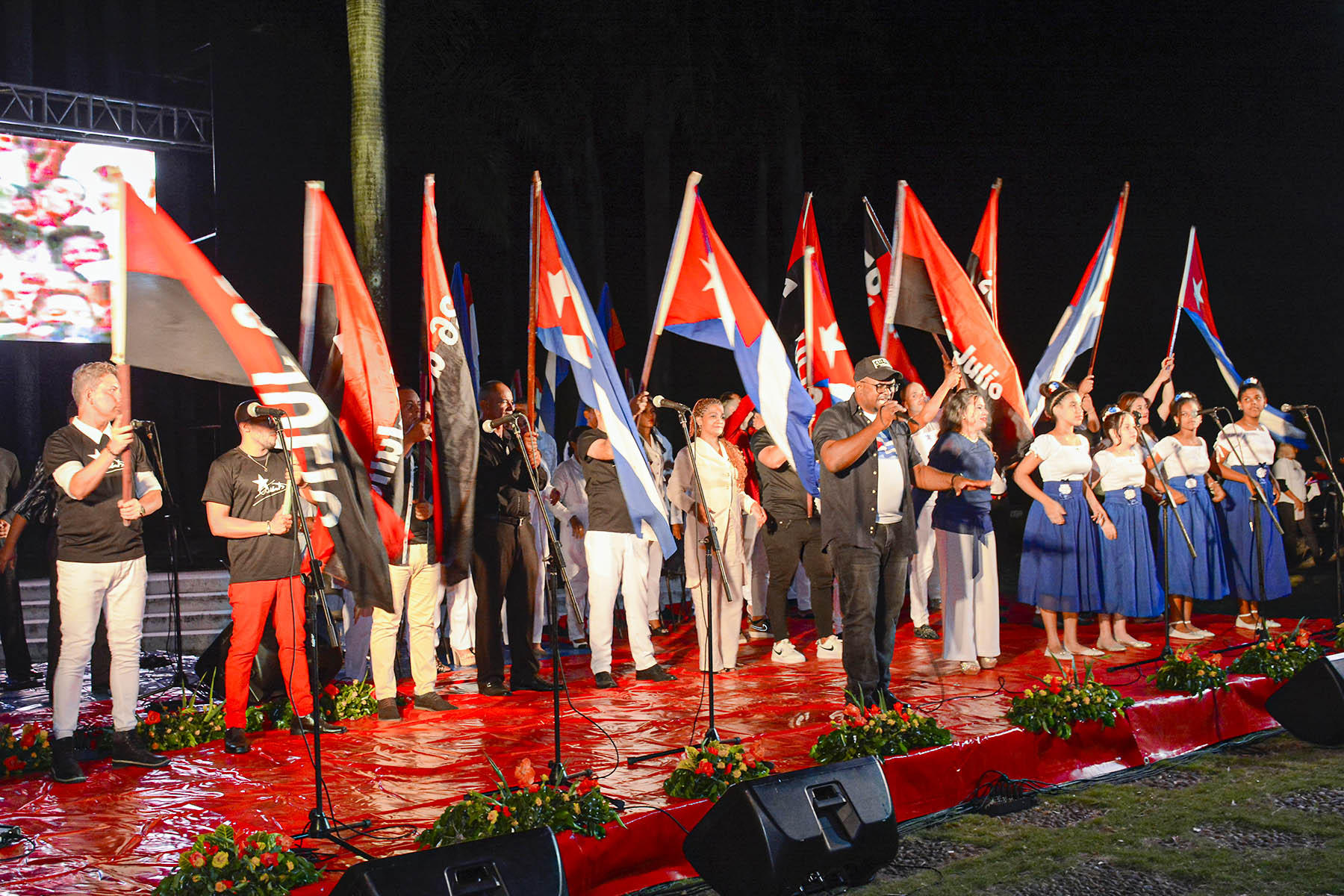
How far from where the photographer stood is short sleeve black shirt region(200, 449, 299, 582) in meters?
6.55

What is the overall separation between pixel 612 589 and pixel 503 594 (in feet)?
2.55

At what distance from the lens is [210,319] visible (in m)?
5.55

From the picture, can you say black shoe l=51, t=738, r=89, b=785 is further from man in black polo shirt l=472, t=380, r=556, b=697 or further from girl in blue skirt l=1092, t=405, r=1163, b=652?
girl in blue skirt l=1092, t=405, r=1163, b=652

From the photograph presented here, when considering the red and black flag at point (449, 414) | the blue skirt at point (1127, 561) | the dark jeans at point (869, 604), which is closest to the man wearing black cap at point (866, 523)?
the dark jeans at point (869, 604)

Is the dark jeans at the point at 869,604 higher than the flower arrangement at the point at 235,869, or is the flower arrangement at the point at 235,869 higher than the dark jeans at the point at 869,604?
the dark jeans at the point at 869,604

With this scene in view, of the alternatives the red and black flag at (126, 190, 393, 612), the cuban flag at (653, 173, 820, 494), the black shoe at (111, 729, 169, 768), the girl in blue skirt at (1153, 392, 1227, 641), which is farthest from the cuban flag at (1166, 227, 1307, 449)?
the black shoe at (111, 729, 169, 768)

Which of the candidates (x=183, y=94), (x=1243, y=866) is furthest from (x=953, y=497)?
(x=183, y=94)

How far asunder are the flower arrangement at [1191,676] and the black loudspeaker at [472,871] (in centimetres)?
466

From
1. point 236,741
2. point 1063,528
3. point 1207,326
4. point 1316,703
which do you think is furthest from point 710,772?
point 1207,326

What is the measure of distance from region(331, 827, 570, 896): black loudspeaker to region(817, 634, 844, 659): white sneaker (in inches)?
219

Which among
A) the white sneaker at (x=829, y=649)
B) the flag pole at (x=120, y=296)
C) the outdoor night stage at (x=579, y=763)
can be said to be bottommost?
the outdoor night stage at (x=579, y=763)

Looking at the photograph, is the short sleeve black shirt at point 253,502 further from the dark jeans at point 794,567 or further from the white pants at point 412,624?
the dark jeans at point 794,567

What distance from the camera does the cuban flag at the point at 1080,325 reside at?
9.21m

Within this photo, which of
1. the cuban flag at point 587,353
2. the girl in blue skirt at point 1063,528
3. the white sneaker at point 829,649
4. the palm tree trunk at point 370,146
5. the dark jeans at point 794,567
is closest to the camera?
the cuban flag at point 587,353
